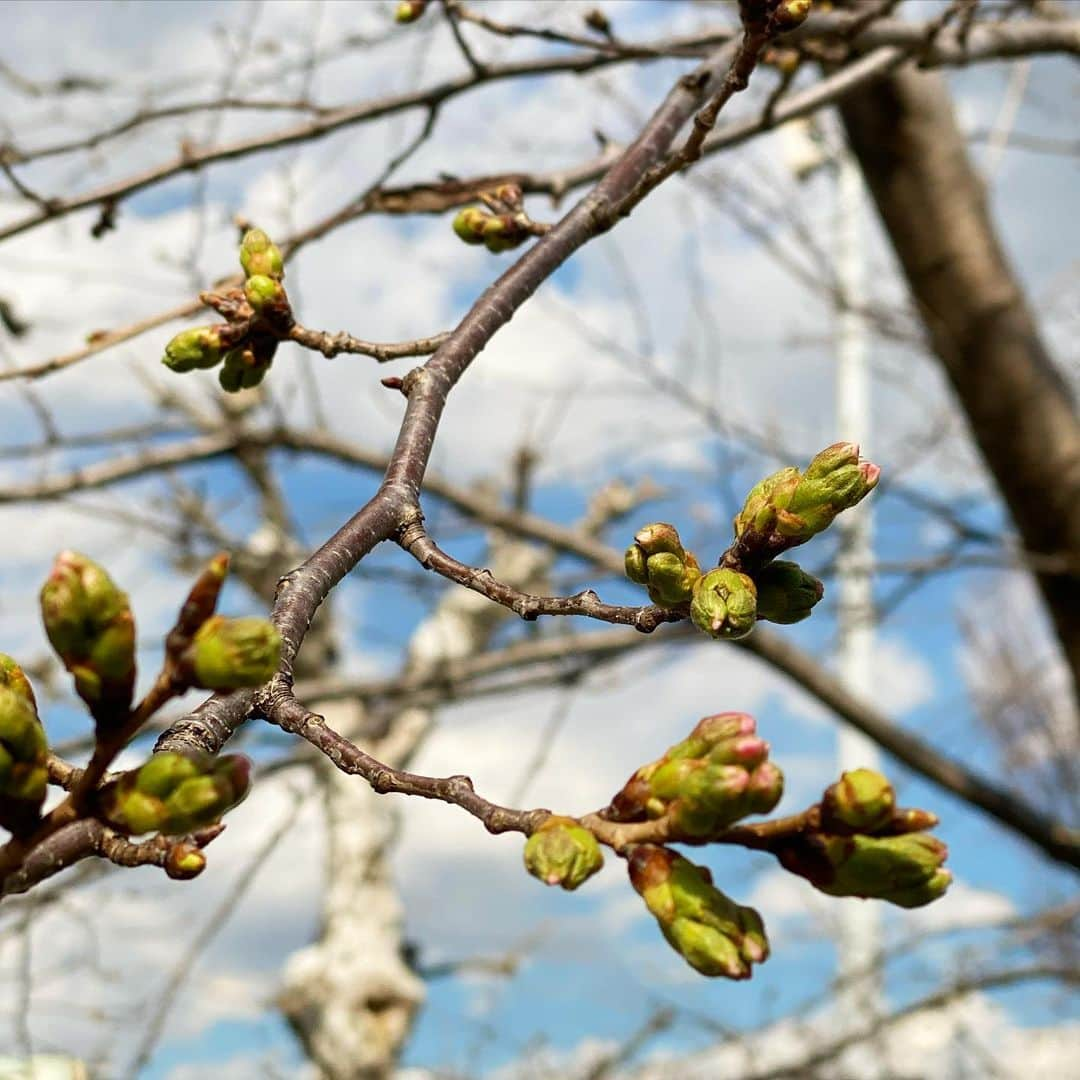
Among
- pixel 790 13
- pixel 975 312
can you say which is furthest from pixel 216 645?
pixel 975 312

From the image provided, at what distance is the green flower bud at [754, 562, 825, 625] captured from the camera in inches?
40.0

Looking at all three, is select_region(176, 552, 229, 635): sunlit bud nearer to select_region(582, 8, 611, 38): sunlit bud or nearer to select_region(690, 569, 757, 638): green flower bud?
select_region(690, 569, 757, 638): green flower bud

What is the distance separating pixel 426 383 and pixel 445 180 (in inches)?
38.5

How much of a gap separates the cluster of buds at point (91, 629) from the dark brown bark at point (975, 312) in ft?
12.5

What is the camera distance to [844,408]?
934 centimetres

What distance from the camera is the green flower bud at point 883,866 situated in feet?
3.00

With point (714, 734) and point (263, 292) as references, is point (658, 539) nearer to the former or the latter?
point (714, 734)

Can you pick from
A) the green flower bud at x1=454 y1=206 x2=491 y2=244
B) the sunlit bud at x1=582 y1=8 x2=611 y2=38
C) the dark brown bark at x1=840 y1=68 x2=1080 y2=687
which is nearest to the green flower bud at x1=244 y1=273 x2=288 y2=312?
the green flower bud at x1=454 y1=206 x2=491 y2=244

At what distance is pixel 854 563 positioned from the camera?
550 centimetres

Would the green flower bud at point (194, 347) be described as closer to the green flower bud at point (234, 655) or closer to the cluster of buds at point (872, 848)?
the green flower bud at point (234, 655)

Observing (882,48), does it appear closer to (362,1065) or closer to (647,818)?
(647,818)

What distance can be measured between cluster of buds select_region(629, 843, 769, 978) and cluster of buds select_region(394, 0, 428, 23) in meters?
1.67

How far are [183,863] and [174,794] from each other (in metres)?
0.11

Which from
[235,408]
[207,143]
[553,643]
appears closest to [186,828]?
[207,143]
